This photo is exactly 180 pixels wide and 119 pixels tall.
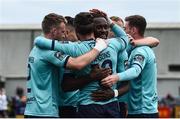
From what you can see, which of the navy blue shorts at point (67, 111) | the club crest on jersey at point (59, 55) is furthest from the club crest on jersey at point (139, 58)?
the club crest on jersey at point (59, 55)

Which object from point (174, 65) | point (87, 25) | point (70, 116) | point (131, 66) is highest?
point (87, 25)

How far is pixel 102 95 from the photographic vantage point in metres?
6.93

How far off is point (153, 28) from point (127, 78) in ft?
97.3

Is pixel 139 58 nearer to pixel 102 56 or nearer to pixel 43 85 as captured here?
pixel 102 56

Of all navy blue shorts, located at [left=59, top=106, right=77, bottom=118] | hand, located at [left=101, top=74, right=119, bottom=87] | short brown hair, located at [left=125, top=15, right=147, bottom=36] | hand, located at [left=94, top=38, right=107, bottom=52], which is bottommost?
navy blue shorts, located at [left=59, top=106, right=77, bottom=118]

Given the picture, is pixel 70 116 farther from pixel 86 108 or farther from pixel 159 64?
pixel 159 64

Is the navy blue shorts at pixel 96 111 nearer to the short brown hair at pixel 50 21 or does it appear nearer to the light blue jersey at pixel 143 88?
the short brown hair at pixel 50 21

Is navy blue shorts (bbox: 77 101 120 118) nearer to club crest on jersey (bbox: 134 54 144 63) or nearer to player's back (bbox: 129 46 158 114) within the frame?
club crest on jersey (bbox: 134 54 144 63)

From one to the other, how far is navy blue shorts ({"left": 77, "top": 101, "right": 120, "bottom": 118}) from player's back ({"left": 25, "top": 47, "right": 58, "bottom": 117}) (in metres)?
0.33

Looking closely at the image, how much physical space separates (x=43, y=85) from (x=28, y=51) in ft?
98.6

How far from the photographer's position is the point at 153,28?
36719mm

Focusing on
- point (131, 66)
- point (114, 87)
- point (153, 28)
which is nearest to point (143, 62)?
point (131, 66)

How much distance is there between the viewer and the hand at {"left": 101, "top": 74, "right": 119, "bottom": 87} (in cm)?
695

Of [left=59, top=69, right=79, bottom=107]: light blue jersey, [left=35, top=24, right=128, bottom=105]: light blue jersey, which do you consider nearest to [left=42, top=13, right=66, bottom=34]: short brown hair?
[left=35, top=24, right=128, bottom=105]: light blue jersey
